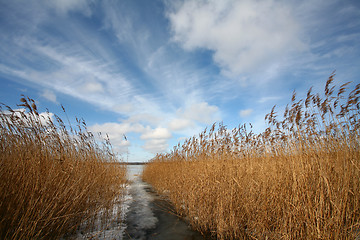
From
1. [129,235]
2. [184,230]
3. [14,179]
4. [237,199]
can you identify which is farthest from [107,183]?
[237,199]

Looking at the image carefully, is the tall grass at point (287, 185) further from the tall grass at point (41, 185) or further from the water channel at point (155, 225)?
the tall grass at point (41, 185)

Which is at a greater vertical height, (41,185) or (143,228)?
(41,185)

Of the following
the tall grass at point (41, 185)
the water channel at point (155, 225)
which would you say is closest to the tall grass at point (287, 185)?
the water channel at point (155, 225)

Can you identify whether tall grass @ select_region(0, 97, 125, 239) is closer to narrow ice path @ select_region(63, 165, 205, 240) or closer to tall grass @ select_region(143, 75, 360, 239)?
narrow ice path @ select_region(63, 165, 205, 240)

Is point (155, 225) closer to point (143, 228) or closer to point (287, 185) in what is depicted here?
point (143, 228)

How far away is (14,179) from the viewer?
2320 mm

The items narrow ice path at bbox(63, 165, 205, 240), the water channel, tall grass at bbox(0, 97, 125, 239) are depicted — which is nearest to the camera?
tall grass at bbox(0, 97, 125, 239)

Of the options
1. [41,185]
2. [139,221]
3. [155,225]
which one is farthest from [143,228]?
[41,185]

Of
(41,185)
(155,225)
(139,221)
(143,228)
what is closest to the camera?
(41,185)

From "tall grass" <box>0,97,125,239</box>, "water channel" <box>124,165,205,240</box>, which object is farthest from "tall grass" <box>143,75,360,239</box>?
"tall grass" <box>0,97,125,239</box>

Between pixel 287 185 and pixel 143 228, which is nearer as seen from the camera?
pixel 287 185

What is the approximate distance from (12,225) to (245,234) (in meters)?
3.57

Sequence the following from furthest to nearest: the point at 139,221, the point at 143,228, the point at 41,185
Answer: the point at 139,221, the point at 143,228, the point at 41,185

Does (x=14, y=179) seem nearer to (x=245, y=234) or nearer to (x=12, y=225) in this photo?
(x=12, y=225)
